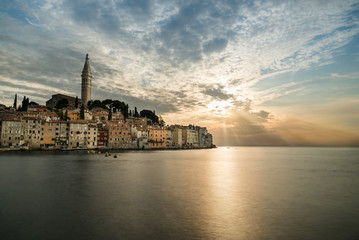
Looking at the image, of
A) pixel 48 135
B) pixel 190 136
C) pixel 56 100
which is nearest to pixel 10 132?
pixel 48 135

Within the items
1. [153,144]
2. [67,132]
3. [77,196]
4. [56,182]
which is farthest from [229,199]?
[153,144]

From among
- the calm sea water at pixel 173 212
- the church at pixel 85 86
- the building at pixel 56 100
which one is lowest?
the calm sea water at pixel 173 212

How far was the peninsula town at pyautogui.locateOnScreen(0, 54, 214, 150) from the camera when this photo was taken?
2569 inches

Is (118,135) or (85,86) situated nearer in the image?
(118,135)

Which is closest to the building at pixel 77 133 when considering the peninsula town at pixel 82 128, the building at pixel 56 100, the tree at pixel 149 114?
the peninsula town at pixel 82 128

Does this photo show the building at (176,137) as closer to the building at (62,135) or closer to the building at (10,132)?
the building at (62,135)

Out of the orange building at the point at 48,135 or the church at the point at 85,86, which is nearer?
the orange building at the point at 48,135

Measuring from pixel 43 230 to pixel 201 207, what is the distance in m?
8.17

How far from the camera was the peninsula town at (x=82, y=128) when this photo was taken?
214 feet

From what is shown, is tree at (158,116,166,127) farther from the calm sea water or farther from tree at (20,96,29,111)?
the calm sea water

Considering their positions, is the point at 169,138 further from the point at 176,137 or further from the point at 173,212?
the point at 173,212

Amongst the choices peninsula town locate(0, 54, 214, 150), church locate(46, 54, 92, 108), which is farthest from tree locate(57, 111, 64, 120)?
church locate(46, 54, 92, 108)

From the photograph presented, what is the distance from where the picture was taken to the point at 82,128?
75.5 meters

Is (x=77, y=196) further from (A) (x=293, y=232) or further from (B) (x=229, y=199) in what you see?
(A) (x=293, y=232)
